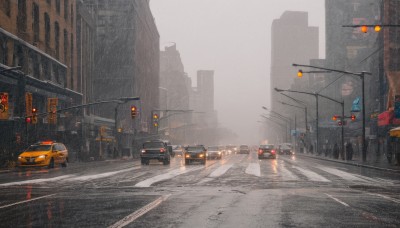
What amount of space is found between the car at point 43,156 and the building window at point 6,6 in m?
14.0

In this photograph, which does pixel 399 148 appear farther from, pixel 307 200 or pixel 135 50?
pixel 135 50

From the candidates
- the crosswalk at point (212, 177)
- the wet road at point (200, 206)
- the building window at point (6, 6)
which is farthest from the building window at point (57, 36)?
the wet road at point (200, 206)

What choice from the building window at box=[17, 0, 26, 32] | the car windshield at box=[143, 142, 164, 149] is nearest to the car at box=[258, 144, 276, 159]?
the car windshield at box=[143, 142, 164, 149]

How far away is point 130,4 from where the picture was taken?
368ft

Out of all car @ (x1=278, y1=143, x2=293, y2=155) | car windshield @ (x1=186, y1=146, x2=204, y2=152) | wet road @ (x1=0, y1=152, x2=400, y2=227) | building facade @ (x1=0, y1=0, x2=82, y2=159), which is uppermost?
building facade @ (x1=0, y1=0, x2=82, y2=159)

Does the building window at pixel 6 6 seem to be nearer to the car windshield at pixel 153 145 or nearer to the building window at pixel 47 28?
the building window at pixel 47 28

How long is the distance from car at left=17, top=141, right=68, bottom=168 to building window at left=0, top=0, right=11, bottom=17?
46.0 ft

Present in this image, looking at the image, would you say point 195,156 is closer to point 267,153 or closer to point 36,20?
point 267,153

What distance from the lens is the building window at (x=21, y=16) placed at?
A: 152 ft

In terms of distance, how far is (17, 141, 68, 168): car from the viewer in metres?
31.6

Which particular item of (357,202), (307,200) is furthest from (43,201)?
(357,202)

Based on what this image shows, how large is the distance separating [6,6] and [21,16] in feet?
10.9

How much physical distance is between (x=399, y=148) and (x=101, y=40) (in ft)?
288

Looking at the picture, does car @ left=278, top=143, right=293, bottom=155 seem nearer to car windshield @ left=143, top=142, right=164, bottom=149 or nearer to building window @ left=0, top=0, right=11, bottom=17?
car windshield @ left=143, top=142, right=164, bottom=149
